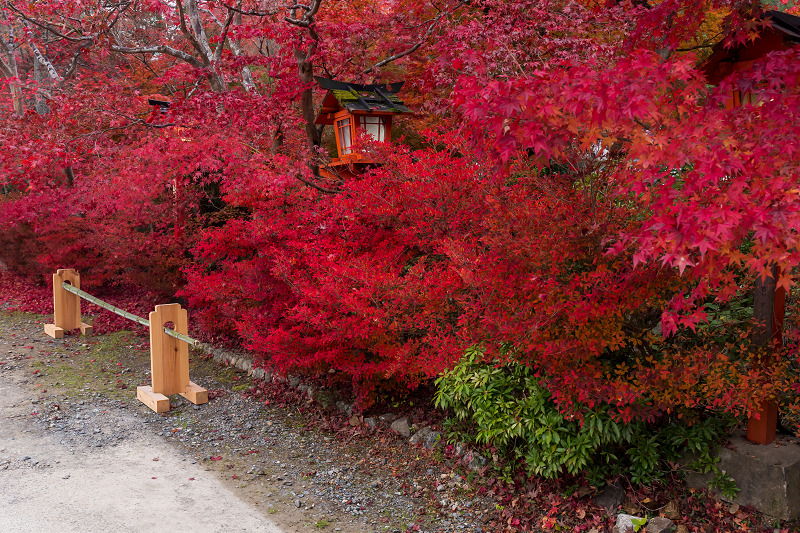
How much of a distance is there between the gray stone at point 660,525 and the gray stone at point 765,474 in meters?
0.42

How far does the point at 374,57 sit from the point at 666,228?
8.57m

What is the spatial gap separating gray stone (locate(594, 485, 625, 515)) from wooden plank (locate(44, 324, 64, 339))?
802cm

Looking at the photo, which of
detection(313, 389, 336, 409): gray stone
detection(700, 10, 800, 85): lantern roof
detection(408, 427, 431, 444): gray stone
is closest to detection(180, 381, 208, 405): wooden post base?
detection(313, 389, 336, 409): gray stone

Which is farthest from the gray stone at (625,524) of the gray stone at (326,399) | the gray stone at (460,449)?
the gray stone at (326,399)

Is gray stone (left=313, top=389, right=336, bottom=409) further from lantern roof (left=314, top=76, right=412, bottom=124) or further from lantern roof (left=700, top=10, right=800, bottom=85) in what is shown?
lantern roof (left=700, top=10, right=800, bottom=85)

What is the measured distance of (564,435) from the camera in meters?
3.76

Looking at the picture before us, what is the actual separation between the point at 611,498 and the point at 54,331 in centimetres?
823

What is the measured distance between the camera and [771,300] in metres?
3.51

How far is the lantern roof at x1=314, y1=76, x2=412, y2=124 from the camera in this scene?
6797 mm

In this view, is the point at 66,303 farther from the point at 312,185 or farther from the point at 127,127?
the point at 312,185

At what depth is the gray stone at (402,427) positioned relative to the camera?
16.7 feet

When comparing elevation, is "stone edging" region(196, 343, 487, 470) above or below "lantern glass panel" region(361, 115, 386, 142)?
below

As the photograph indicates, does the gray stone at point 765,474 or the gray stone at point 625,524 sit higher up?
the gray stone at point 765,474

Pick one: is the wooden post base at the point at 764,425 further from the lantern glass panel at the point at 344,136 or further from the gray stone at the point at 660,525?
the lantern glass panel at the point at 344,136
